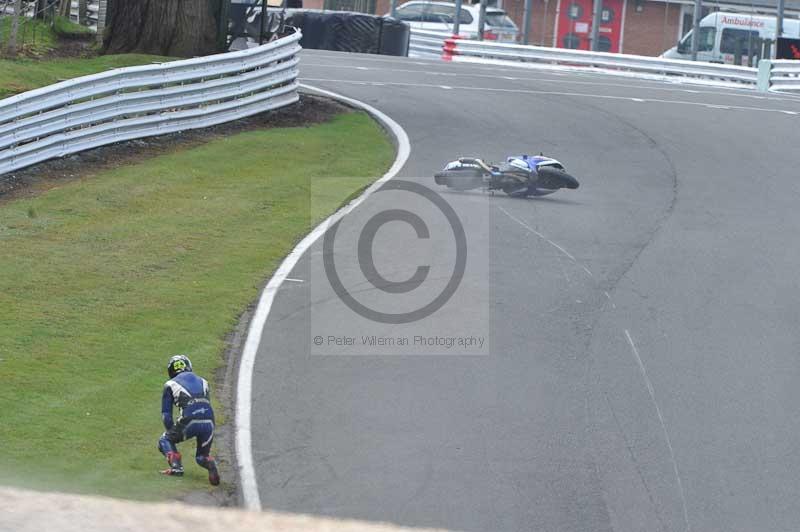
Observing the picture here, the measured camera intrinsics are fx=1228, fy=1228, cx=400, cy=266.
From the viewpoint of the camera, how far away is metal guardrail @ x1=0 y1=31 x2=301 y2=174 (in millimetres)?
17625

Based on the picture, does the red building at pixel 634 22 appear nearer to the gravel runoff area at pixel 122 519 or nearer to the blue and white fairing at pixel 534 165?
the blue and white fairing at pixel 534 165

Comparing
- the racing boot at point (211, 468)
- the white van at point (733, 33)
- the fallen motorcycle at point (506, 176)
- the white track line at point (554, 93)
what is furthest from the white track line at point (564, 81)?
the racing boot at point (211, 468)

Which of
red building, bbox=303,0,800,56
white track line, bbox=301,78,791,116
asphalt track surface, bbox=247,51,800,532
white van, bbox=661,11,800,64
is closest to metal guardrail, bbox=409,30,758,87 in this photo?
white van, bbox=661,11,800,64

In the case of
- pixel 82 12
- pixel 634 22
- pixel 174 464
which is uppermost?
pixel 634 22

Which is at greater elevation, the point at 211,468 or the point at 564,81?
the point at 564,81

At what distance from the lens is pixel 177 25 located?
2442 centimetres

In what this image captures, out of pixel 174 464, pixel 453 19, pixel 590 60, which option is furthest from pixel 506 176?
pixel 453 19

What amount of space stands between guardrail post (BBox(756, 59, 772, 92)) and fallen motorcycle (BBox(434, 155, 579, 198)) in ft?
60.4

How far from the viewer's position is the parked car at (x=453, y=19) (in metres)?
48.2

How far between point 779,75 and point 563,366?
24967 millimetres

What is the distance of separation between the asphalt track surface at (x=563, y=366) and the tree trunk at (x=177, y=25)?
662cm

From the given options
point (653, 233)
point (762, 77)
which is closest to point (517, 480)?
point (653, 233)

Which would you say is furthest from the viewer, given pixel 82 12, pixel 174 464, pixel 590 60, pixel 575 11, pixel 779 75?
pixel 575 11

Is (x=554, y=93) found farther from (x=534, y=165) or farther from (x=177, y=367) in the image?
(x=177, y=367)
